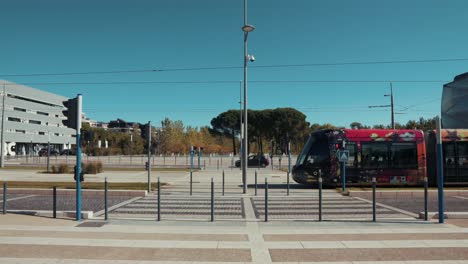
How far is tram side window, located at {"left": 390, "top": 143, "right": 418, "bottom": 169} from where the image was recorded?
19969 mm

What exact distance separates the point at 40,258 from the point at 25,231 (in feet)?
8.40

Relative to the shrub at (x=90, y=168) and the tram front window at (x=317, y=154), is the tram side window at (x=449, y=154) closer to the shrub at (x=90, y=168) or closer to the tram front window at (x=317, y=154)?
the tram front window at (x=317, y=154)

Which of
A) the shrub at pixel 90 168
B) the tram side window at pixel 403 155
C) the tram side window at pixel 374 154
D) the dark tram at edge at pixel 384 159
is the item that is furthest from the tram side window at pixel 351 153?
the shrub at pixel 90 168

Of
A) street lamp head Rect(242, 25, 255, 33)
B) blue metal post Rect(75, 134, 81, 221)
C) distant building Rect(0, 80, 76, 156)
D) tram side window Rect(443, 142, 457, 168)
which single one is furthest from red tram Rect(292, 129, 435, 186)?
distant building Rect(0, 80, 76, 156)

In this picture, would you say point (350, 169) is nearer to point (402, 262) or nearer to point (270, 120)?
point (402, 262)

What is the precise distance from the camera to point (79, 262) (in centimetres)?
618

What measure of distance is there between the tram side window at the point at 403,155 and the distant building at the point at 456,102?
7019cm

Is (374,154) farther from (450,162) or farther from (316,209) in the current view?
(316,209)

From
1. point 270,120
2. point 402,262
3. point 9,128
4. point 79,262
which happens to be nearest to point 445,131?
point 402,262

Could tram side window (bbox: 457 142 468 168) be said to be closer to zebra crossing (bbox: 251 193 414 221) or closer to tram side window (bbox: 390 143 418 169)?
tram side window (bbox: 390 143 418 169)

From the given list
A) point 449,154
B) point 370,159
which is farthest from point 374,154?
point 449,154

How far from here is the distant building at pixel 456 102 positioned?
8025 centimetres

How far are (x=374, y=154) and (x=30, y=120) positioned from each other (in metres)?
99.0

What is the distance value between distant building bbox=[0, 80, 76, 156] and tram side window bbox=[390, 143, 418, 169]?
79840mm
